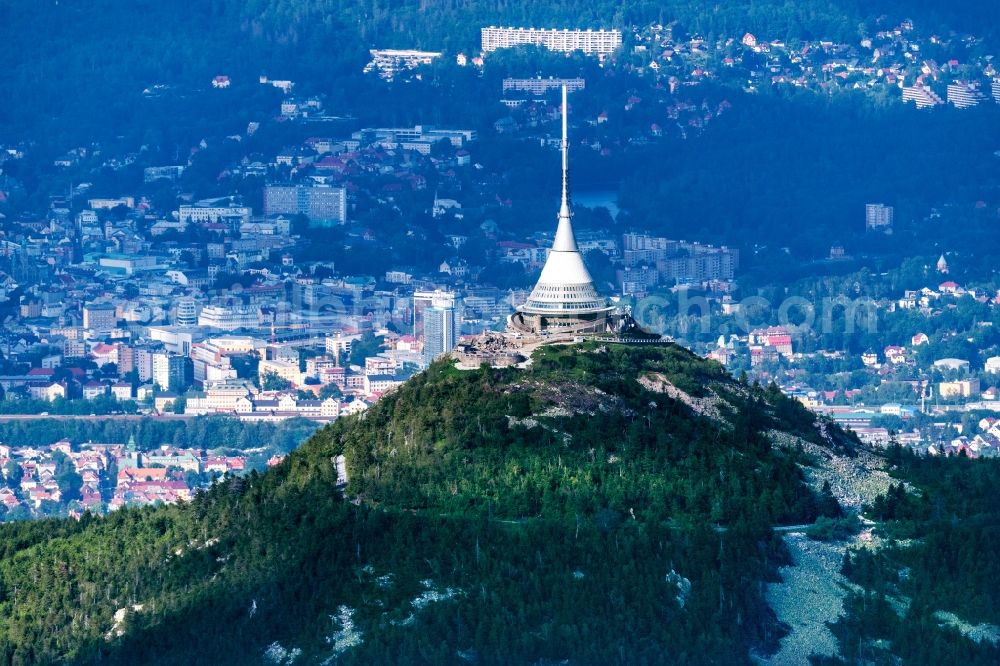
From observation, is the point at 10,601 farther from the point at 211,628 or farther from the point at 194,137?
the point at 194,137

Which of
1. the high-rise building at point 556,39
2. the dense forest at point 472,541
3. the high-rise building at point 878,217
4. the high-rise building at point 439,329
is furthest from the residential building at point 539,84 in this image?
the dense forest at point 472,541

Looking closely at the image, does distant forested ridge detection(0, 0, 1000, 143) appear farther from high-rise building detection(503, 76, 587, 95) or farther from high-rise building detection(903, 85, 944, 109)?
high-rise building detection(503, 76, 587, 95)

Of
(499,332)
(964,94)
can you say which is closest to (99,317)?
(964,94)

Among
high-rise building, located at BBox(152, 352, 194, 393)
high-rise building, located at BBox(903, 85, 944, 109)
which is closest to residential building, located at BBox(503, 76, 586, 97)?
high-rise building, located at BBox(903, 85, 944, 109)

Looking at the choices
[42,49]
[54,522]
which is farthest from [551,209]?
[54,522]

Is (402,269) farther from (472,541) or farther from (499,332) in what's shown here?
(472,541)
